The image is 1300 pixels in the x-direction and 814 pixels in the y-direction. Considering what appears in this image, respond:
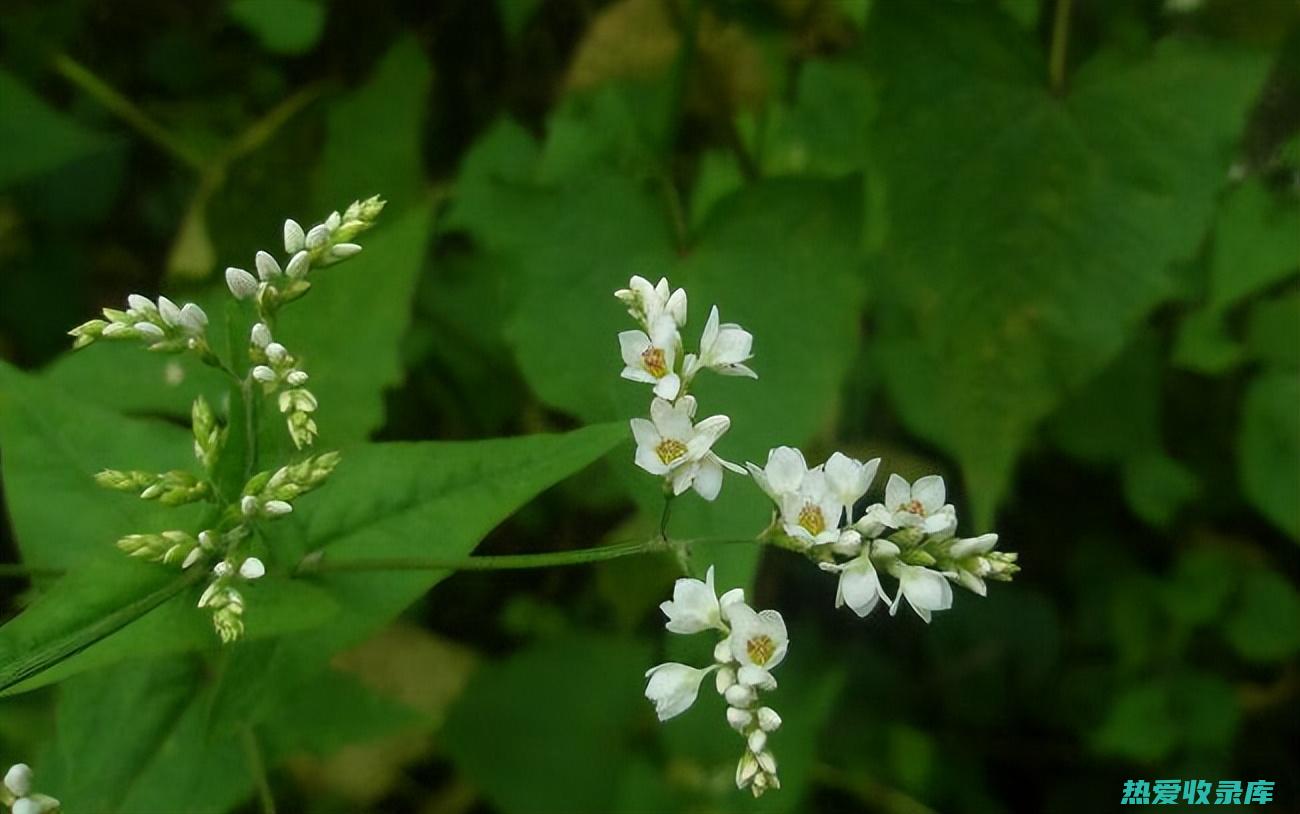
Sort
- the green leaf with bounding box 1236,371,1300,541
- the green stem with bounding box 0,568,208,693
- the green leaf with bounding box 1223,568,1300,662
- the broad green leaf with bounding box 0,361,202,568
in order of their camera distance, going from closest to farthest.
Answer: the green stem with bounding box 0,568,208,693
the broad green leaf with bounding box 0,361,202,568
the green leaf with bounding box 1236,371,1300,541
the green leaf with bounding box 1223,568,1300,662

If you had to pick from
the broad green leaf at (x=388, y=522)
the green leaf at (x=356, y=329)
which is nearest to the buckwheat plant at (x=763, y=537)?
the broad green leaf at (x=388, y=522)

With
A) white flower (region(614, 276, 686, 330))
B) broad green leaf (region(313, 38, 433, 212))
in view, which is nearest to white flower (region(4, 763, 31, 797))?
white flower (region(614, 276, 686, 330))

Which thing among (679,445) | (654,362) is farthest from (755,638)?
(654,362)

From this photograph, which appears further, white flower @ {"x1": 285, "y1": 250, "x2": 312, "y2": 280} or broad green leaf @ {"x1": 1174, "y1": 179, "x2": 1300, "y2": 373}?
broad green leaf @ {"x1": 1174, "y1": 179, "x2": 1300, "y2": 373}

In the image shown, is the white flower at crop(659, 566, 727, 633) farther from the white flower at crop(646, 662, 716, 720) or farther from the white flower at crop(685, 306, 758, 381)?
the white flower at crop(685, 306, 758, 381)

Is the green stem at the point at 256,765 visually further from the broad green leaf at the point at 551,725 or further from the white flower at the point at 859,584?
the broad green leaf at the point at 551,725

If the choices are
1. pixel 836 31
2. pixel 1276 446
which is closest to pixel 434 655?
pixel 836 31
